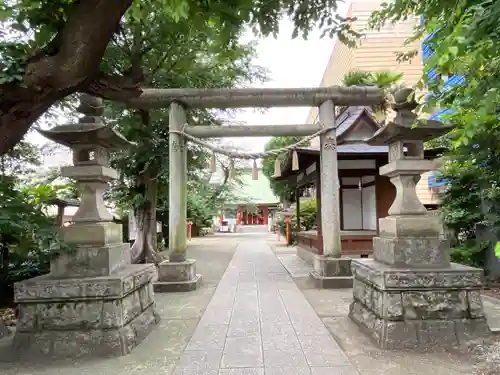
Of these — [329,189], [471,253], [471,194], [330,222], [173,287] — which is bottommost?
[173,287]

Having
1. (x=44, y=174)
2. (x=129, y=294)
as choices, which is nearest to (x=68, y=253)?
(x=129, y=294)

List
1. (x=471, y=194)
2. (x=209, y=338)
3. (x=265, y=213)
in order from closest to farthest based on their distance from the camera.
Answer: (x=209, y=338) → (x=471, y=194) → (x=265, y=213)

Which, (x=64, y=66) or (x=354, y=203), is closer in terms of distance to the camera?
(x=64, y=66)

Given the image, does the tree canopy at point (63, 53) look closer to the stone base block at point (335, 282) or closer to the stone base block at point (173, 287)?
the stone base block at point (173, 287)

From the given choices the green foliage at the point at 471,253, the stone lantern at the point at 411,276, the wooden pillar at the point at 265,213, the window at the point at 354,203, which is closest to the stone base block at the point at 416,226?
the stone lantern at the point at 411,276

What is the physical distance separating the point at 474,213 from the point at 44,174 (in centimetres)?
1283

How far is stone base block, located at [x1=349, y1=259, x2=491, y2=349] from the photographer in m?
4.03

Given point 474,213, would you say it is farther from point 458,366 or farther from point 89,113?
point 89,113

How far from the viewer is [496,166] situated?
7172 millimetres

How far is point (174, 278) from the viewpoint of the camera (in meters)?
7.77

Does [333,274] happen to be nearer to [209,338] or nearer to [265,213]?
[209,338]

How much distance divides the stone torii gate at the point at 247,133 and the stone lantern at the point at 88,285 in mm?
2846

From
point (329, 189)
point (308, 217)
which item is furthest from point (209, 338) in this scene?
point (308, 217)

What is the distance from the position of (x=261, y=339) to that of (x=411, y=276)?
1967mm
